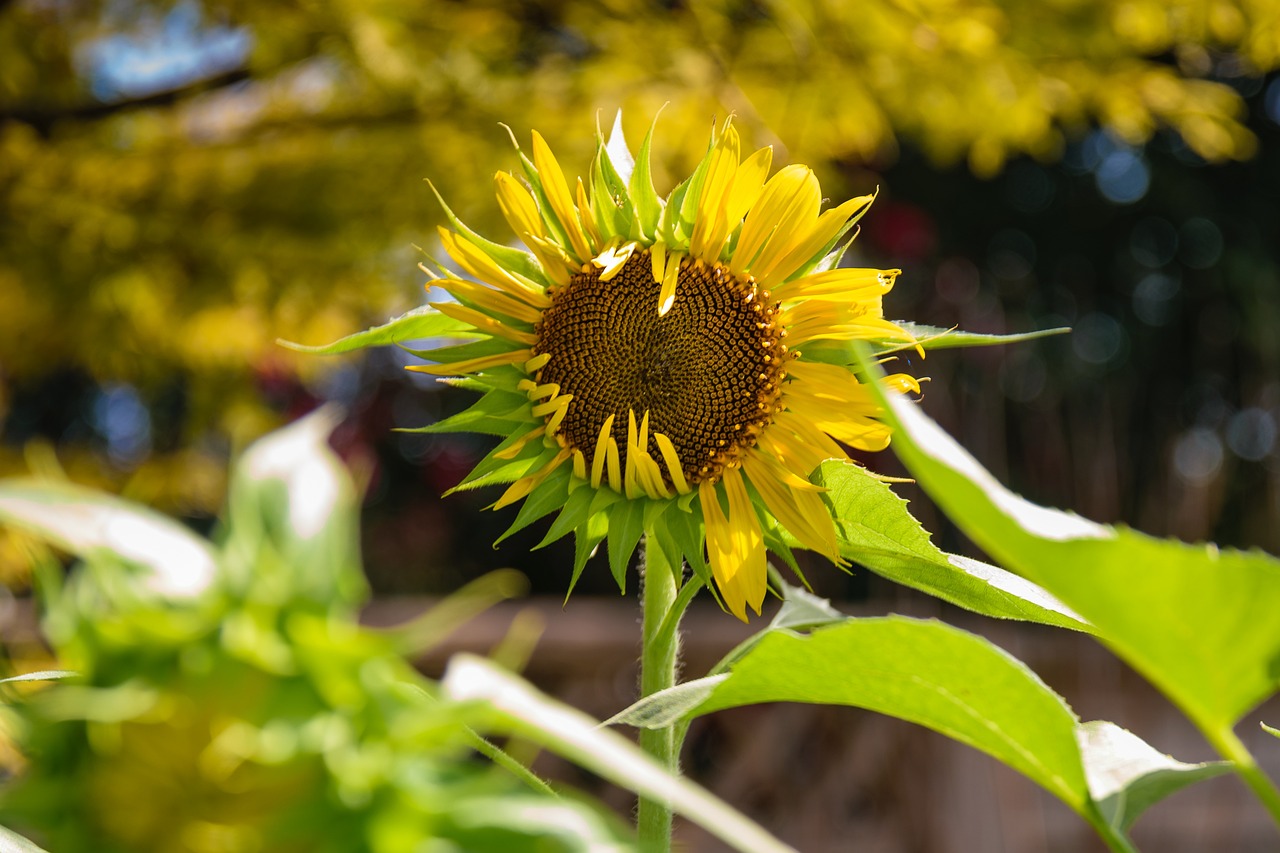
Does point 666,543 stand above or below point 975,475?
below

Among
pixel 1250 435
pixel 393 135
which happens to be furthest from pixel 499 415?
pixel 1250 435

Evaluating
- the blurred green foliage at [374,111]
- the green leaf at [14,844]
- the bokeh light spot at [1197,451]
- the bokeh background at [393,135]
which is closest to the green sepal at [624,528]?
the green leaf at [14,844]

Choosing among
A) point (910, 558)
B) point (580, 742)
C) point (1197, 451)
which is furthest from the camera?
point (1197, 451)

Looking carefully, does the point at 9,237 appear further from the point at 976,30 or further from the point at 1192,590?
the point at 1192,590

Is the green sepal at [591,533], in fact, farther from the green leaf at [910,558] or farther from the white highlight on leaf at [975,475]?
the white highlight on leaf at [975,475]

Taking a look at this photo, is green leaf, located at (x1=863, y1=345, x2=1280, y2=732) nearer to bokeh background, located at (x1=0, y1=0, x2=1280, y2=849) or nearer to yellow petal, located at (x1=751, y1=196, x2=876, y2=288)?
yellow petal, located at (x1=751, y1=196, x2=876, y2=288)

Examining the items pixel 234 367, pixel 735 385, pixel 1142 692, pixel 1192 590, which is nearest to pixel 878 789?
pixel 1142 692

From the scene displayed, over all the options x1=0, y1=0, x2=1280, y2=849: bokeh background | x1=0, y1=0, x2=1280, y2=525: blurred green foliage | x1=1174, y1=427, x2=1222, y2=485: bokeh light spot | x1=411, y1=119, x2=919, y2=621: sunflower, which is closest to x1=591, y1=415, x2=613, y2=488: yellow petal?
x1=411, y1=119, x2=919, y2=621: sunflower

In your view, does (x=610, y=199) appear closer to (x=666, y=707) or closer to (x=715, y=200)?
(x=715, y=200)
